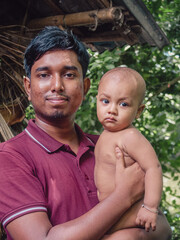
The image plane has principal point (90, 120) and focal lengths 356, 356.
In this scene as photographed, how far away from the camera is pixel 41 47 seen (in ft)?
6.65

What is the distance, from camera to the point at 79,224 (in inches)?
61.5

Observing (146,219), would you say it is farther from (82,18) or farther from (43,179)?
(82,18)

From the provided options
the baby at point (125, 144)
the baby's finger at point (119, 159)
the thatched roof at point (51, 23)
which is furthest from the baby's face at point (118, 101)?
the thatched roof at point (51, 23)

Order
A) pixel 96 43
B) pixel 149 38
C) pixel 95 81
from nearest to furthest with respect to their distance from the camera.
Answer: pixel 149 38 < pixel 96 43 < pixel 95 81

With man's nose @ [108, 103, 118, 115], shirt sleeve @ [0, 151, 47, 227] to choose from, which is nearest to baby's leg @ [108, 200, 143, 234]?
shirt sleeve @ [0, 151, 47, 227]

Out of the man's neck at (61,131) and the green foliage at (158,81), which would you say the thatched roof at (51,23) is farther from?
the green foliage at (158,81)

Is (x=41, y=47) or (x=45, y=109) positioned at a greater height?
(x=41, y=47)

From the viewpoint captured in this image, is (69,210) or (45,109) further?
(45,109)

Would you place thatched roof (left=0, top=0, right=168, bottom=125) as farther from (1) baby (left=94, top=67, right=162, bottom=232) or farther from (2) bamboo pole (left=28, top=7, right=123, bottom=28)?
Result: (1) baby (left=94, top=67, right=162, bottom=232)

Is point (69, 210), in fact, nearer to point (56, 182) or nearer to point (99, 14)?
point (56, 182)

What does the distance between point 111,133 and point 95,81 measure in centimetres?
297

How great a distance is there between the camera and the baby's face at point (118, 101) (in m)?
1.88

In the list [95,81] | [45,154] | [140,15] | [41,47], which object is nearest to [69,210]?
[45,154]

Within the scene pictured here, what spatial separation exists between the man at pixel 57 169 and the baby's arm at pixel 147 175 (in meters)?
0.06
